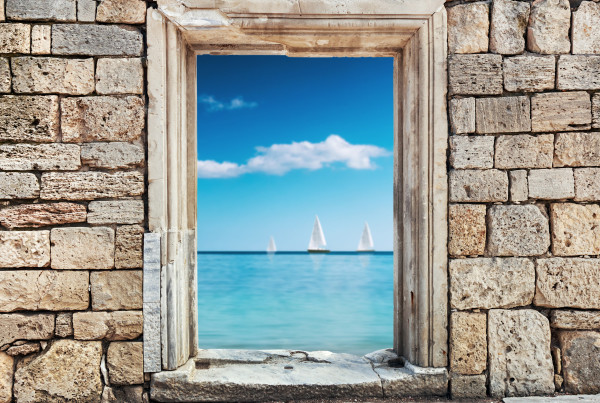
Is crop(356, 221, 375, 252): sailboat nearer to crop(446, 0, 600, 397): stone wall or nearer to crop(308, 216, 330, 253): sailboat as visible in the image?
crop(308, 216, 330, 253): sailboat

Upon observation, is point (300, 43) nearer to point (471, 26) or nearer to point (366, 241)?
point (471, 26)

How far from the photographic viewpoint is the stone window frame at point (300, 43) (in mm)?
2561

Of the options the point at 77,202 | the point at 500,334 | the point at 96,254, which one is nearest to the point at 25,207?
the point at 77,202

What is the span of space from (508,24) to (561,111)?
659 millimetres

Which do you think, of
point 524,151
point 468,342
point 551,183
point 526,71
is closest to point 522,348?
point 468,342

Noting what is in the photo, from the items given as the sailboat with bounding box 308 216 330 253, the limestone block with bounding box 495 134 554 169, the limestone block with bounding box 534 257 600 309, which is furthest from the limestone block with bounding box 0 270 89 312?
the sailboat with bounding box 308 216 330 253

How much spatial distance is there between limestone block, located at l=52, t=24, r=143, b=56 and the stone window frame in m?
0.12

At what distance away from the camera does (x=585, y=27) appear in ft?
8.66

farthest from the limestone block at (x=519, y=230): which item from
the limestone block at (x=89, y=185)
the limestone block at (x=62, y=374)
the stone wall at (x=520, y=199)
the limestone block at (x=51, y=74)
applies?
the limestone block at (x=51, y=74)

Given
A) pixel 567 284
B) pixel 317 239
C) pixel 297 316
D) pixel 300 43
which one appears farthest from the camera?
pixel 317 239

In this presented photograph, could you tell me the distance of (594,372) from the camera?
2631 millimetres

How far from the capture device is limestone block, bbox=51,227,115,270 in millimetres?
2533

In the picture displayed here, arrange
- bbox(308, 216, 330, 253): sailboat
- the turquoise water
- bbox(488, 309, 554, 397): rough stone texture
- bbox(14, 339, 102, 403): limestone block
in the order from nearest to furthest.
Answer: bbox(14, 339, 102, 403): limestone block
bbox(488, 309, 554, 397): rough stone texture
the turquoise water
bbox(308, 216, 330, 253): sailboat

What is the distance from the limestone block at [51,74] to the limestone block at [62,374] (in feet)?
5.18
